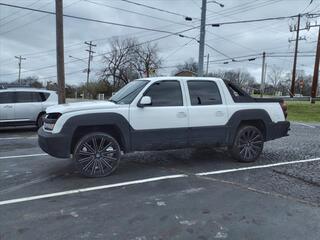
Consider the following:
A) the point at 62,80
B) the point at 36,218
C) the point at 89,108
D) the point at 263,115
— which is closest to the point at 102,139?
the point at 89,108

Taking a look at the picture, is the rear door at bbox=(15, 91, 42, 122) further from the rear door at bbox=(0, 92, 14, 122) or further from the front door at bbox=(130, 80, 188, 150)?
the front door at bbox=(130, 80, 188, 150)

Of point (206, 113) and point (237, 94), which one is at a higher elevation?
point (237, 94)

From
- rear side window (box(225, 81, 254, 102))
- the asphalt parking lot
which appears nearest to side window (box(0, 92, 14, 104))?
the asphalt parking lot

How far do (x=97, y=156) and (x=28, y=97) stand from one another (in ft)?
29.6

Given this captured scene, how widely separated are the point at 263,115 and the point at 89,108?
155 inches

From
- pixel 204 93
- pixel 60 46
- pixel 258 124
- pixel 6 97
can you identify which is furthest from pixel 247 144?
pixel 60 46

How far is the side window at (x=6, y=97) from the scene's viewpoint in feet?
44.9

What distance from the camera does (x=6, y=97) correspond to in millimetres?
13750

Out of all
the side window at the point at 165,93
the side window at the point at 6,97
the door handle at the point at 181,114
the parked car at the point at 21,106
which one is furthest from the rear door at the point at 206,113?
the side window at the point at 6,97

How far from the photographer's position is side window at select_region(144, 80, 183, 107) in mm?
6797

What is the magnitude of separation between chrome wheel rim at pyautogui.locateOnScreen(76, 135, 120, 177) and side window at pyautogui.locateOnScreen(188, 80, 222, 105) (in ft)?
6.37

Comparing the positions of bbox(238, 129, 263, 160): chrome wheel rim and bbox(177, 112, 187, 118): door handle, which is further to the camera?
bbox(238, 129, 263, 160): chrome wheel rim

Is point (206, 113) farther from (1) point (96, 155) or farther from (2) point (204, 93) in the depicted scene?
(1) point (96, 155)

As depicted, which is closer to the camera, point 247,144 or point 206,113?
point 206,113
